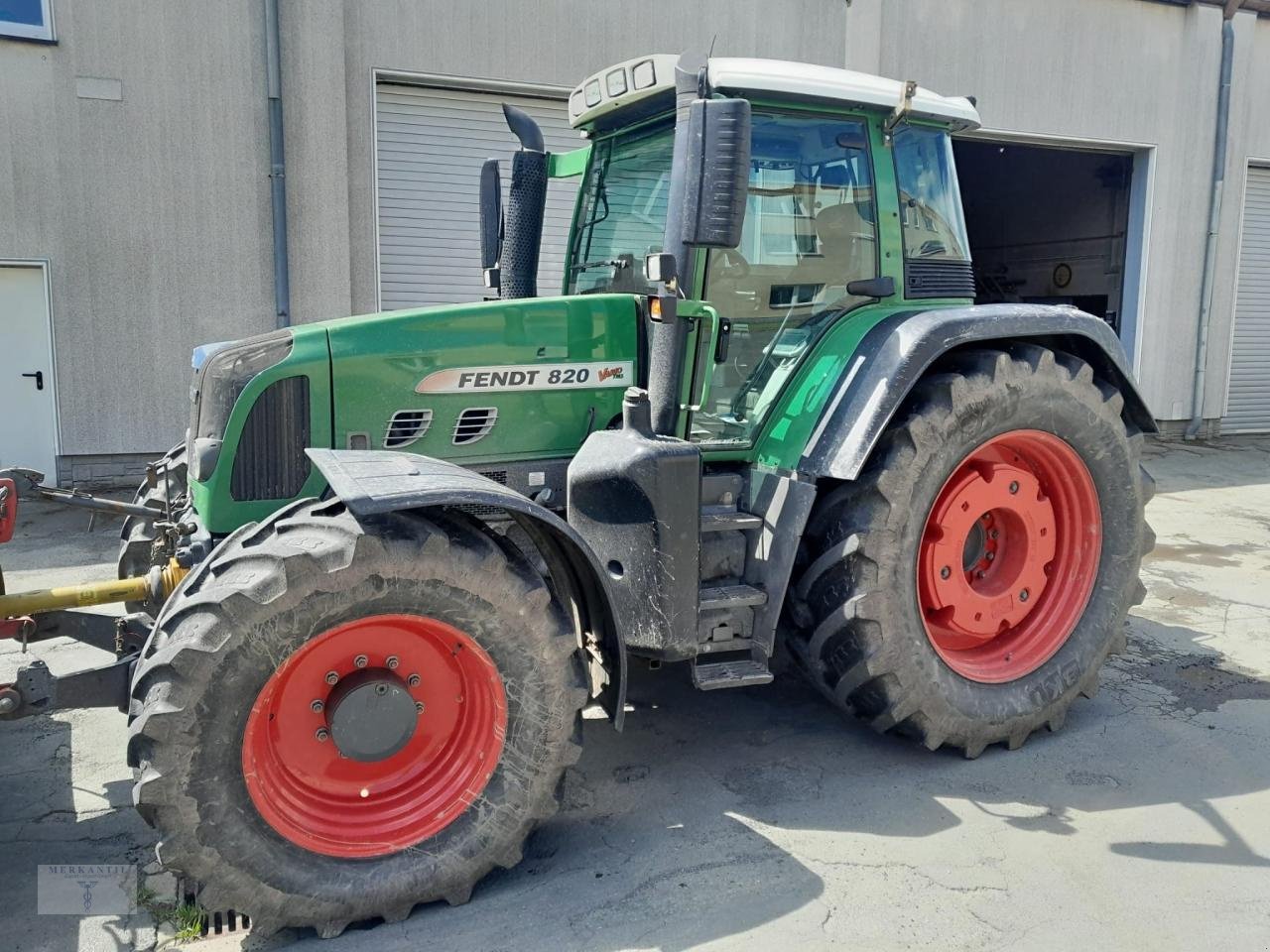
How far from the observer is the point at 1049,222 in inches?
574

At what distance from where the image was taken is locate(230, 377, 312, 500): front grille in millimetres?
3252

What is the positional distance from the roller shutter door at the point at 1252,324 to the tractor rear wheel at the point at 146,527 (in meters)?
13.1

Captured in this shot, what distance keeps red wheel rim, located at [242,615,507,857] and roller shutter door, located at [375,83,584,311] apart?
7.20 meters

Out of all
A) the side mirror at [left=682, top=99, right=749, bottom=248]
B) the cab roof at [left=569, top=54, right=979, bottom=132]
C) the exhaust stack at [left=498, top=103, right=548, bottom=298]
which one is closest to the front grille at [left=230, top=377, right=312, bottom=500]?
the side mirror at [left=682, top=99, right=749, bottom=248]

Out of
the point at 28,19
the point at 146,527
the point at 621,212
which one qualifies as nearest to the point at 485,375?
the point at 621,212

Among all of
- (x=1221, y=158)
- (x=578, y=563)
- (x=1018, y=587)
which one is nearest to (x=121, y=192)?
(x=578, y=563)

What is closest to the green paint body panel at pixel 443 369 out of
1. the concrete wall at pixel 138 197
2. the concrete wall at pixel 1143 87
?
the concrete wall at pixel 138 197

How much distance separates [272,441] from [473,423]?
0.65 meters

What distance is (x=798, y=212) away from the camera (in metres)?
3.74

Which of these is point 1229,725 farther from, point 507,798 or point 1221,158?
point 1221,158

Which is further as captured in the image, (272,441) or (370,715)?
(272,441)

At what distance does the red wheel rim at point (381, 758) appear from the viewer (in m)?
2.66

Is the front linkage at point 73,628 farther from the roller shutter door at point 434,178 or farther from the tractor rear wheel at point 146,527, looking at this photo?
the roller shutter door at point 434,178

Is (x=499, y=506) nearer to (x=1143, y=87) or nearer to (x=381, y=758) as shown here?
(x=381, y=758)
